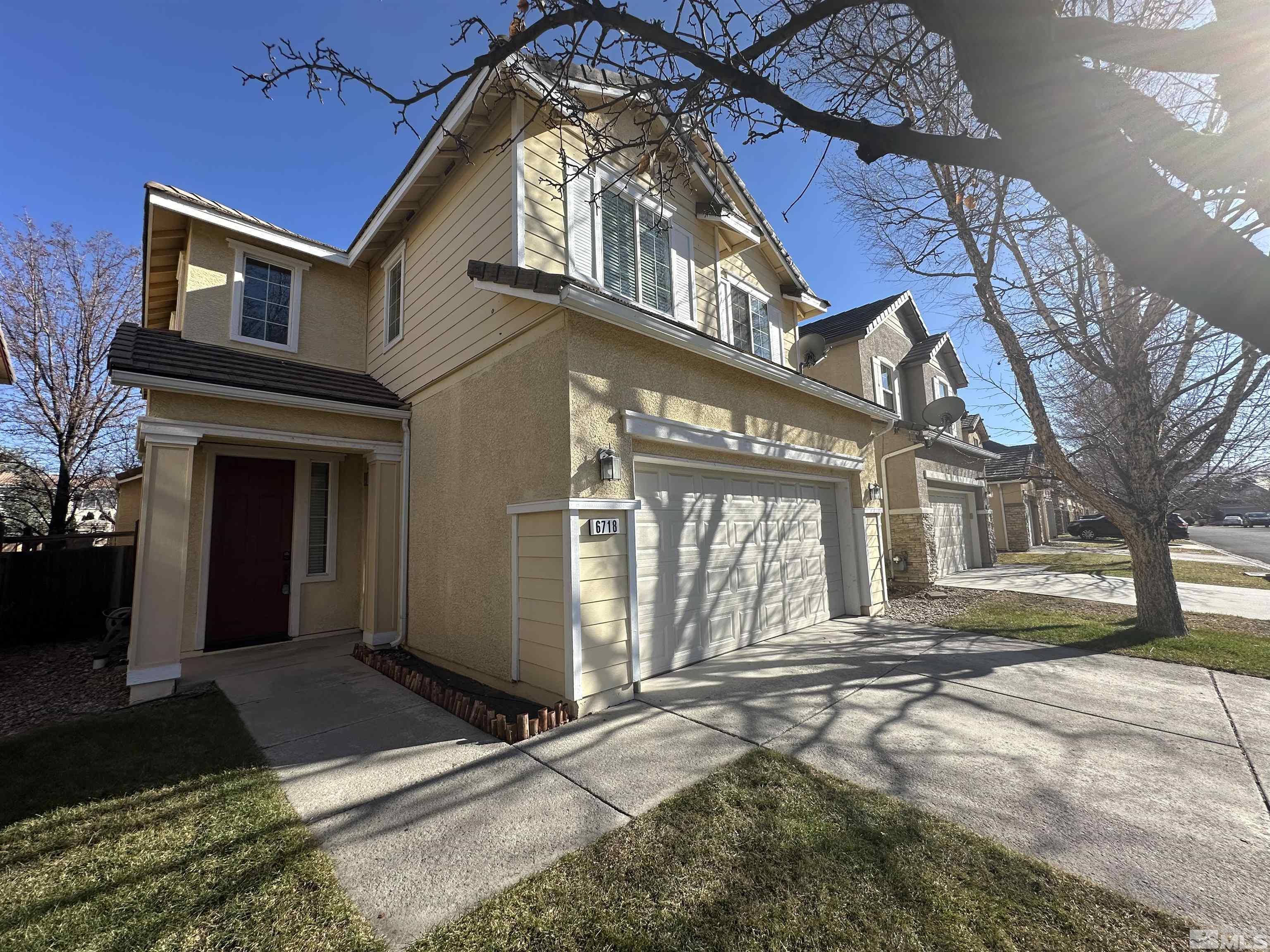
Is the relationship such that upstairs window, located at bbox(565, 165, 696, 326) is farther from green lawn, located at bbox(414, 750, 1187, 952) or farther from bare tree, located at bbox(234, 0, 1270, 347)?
green lawn, located at bbox(414, 750, 1187, 952)

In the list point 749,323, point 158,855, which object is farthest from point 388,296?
point 158,855

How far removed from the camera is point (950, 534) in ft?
48.0

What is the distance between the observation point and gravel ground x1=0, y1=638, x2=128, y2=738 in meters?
4.79

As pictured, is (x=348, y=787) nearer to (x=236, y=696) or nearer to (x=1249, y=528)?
(x=236, y=696)

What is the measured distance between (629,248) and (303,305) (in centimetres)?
540

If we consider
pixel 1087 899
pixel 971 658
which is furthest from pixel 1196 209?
pixel 971 658

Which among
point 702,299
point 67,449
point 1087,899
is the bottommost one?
point 1087,899

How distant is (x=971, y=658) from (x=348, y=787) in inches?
260

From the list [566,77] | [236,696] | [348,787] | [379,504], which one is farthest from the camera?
[379,504]

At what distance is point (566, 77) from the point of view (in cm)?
314

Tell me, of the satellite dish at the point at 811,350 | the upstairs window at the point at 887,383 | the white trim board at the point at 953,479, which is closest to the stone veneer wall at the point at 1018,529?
the white trim board at the point at 953,479

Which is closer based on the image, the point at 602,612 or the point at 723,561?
the point at 602,612

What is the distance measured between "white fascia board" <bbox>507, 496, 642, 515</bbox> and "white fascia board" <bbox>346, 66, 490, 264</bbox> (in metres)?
3.84

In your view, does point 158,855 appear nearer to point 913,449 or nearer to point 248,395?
point 248,395
